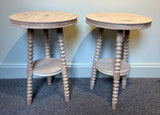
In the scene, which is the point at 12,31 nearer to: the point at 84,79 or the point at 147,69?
the point at 84,79

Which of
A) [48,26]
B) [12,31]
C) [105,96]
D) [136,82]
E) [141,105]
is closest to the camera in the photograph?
[48,26]

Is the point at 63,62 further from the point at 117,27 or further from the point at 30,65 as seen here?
the point at 117,27

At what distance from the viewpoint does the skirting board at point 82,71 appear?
186 centimetres

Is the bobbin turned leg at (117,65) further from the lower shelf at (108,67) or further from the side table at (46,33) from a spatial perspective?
the side table at (46,33)

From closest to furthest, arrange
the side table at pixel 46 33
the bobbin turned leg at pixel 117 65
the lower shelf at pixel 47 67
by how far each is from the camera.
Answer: the side table at pixel 46 33 < the bobbin turned leg at pixel 117 65 < the lower shelf at pixel 47 67

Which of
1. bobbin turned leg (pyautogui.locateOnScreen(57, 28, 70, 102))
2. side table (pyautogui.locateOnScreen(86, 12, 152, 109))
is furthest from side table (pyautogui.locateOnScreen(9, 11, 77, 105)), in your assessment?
side table (pyautogui.locateOnScreen(86, 12, 152, 109))

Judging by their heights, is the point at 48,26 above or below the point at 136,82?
above

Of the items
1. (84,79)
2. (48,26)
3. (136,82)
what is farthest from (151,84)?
(48,26)

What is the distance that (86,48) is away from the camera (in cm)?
182

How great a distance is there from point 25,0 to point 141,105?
143 centimetres

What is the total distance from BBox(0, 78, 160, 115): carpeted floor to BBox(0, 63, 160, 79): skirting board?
0.07 m

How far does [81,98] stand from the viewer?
1.56 meters

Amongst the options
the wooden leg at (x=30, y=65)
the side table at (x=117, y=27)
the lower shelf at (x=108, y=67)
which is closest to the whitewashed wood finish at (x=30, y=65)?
the wooden leg at (x=30, y=65)

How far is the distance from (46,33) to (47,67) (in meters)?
0.33
